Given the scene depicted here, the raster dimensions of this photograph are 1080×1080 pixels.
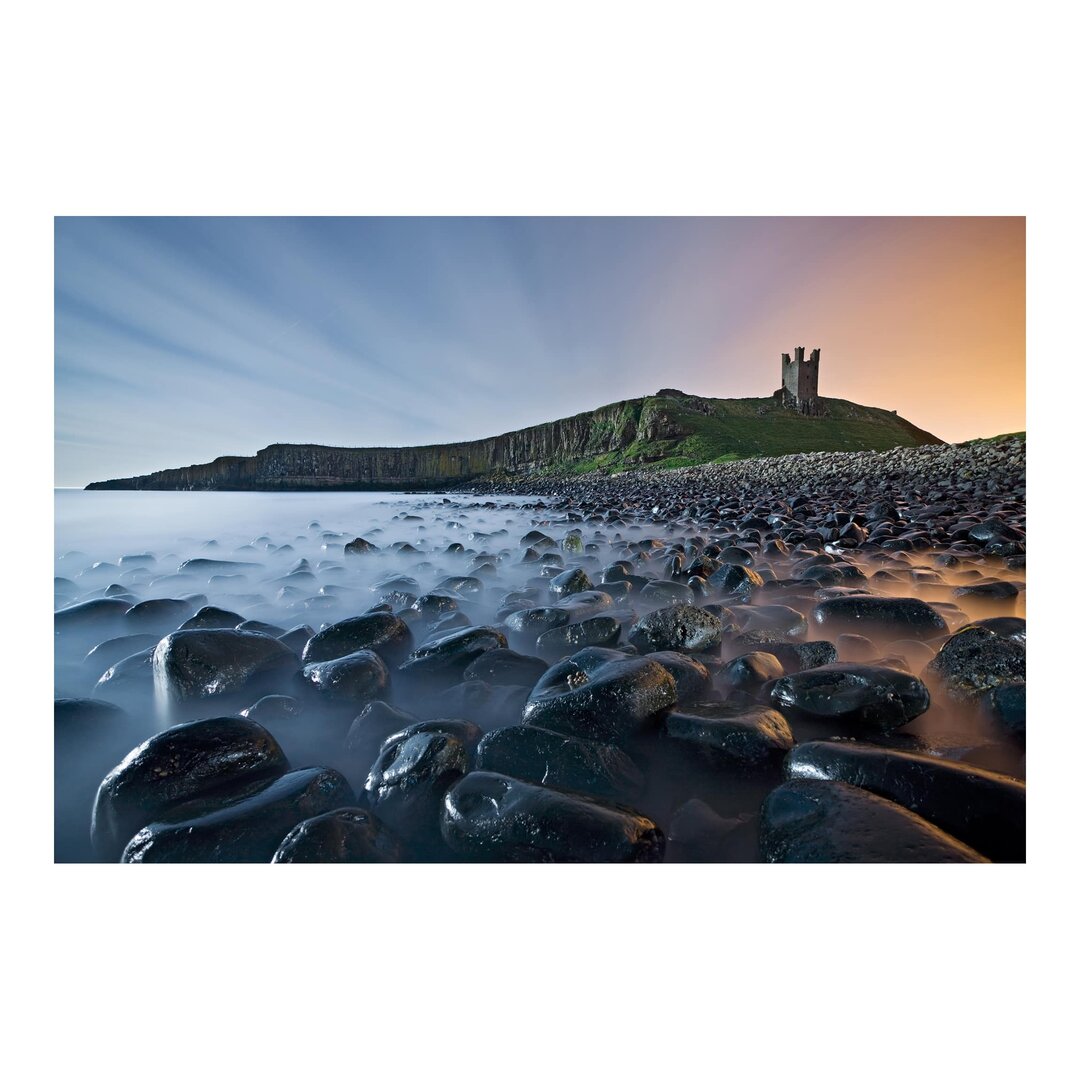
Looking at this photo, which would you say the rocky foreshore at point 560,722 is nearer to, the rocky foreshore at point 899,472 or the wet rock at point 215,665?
the wet rock at point 215,665

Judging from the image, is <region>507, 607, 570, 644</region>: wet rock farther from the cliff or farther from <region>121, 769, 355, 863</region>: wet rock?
the cliff

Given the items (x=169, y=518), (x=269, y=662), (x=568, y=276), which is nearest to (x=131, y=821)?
(x=269, y=662)

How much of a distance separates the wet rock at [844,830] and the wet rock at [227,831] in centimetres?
132

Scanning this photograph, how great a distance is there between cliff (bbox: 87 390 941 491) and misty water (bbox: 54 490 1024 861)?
82cm

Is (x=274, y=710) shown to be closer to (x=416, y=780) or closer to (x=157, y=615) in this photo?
(x=416, y=780)

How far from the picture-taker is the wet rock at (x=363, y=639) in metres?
2.57

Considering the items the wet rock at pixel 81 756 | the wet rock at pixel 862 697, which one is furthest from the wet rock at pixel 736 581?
the wet rock at pixel 81 756

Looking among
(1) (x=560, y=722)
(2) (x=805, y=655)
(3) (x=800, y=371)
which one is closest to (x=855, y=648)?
(2) (x=805, y=655)

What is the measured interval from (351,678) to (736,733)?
1.56m

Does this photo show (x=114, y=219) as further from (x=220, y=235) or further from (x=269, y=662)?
(x=269, y=662)

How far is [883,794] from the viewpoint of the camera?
1.41 m

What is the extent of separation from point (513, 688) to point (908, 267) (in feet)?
11.4

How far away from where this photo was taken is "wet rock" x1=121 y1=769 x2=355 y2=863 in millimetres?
1414
